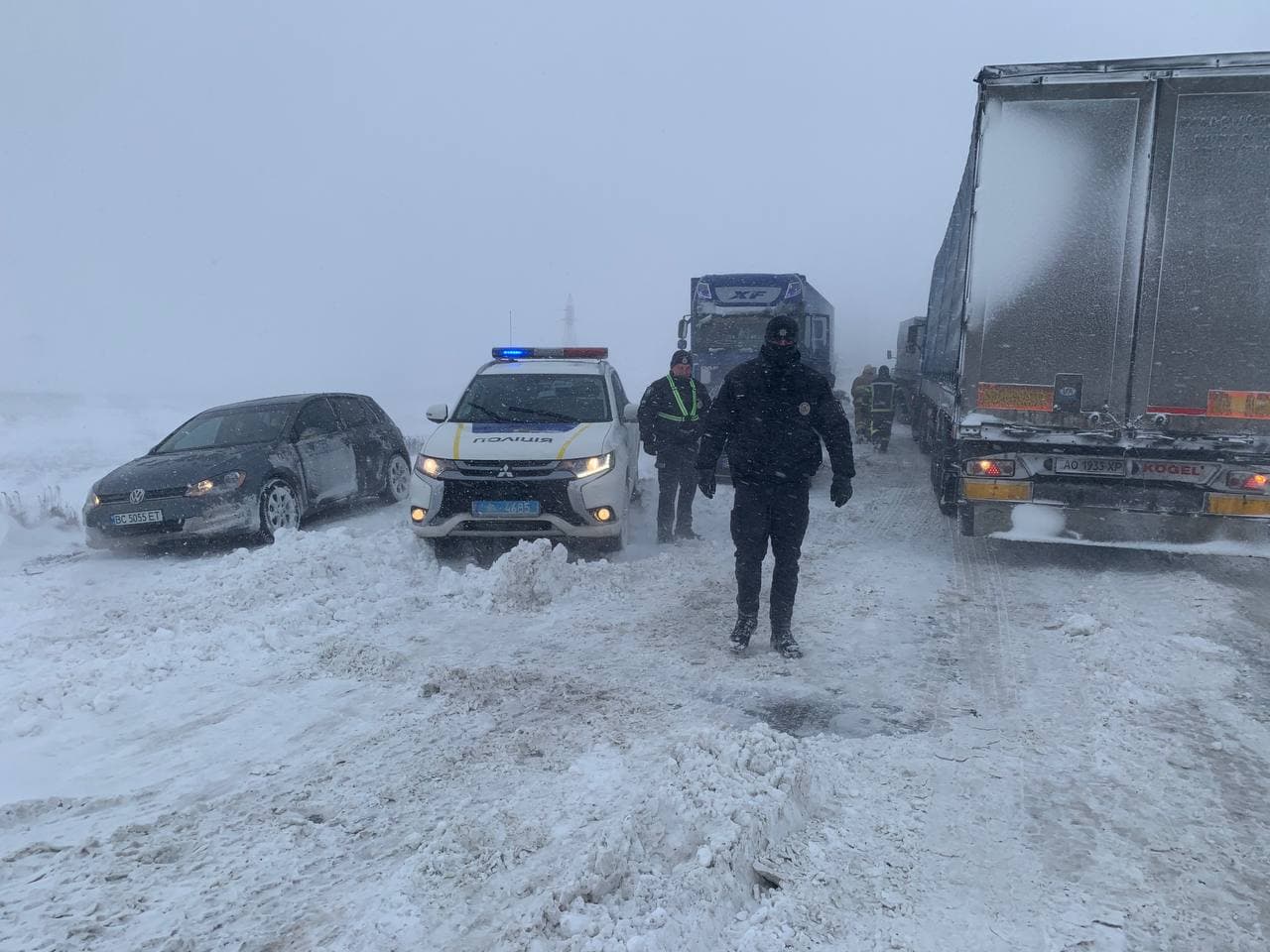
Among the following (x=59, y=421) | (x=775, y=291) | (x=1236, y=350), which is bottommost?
(x=59, y=421)

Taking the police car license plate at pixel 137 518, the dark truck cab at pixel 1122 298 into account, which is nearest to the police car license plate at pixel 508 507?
the police car license plate at pixel 137 518

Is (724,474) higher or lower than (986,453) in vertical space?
lower

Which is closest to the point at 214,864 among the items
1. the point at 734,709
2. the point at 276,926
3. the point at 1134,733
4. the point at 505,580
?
the point at 276,926

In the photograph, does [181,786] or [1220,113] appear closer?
[181,786]

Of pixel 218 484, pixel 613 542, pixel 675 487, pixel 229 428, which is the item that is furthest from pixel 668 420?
A: pixel 229 428

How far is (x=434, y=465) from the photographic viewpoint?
707cm

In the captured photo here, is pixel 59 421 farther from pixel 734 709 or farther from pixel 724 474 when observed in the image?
pixel 734 709

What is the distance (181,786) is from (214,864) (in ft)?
2.35

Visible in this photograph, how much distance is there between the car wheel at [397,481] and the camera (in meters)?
10.6

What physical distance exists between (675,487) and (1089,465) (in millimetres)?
3648

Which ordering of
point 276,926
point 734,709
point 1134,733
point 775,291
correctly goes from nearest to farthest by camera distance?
point 276,926
point 1134,733
point 734,709
point 775,291

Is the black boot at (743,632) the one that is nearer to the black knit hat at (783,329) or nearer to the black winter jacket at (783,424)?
the black winter jacket at (783,424)

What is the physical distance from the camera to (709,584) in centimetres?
652

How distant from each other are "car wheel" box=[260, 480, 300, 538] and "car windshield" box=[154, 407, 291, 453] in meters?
0.69
